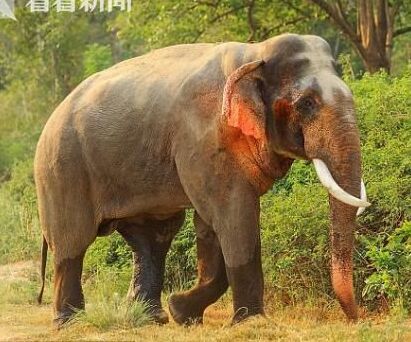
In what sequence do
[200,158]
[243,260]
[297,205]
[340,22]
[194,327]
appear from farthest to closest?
[340,22] → [297,205] → [194,327] → [200,158] → [243,260]

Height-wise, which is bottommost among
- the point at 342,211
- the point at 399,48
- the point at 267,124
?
the point at 399,48

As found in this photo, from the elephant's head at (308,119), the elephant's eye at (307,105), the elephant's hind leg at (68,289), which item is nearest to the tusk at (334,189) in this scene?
the elephant's head at (308,119)

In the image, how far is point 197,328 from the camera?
8.83m

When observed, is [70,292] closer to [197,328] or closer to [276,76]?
[197,328]

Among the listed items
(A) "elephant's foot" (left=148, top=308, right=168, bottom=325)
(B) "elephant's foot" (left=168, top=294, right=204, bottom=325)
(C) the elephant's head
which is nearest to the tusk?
(C) the elephant's head

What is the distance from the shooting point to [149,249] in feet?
33.0

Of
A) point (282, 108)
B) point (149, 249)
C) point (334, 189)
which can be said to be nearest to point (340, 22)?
point (149, 249)

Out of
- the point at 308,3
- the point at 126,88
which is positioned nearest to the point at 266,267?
the point at 126,88

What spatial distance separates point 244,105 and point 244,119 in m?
0.10

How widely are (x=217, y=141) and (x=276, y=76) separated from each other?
2.02ft

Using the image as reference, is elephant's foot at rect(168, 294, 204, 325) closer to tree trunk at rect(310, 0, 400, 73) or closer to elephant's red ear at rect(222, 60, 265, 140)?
elephant's red ear at rect(222, 60, 265, 140)

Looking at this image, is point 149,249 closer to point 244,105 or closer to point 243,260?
point 243,260

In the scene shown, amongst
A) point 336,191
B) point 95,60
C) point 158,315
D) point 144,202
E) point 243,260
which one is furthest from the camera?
point 95,60

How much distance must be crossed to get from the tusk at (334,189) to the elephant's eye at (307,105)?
35 centimetres
